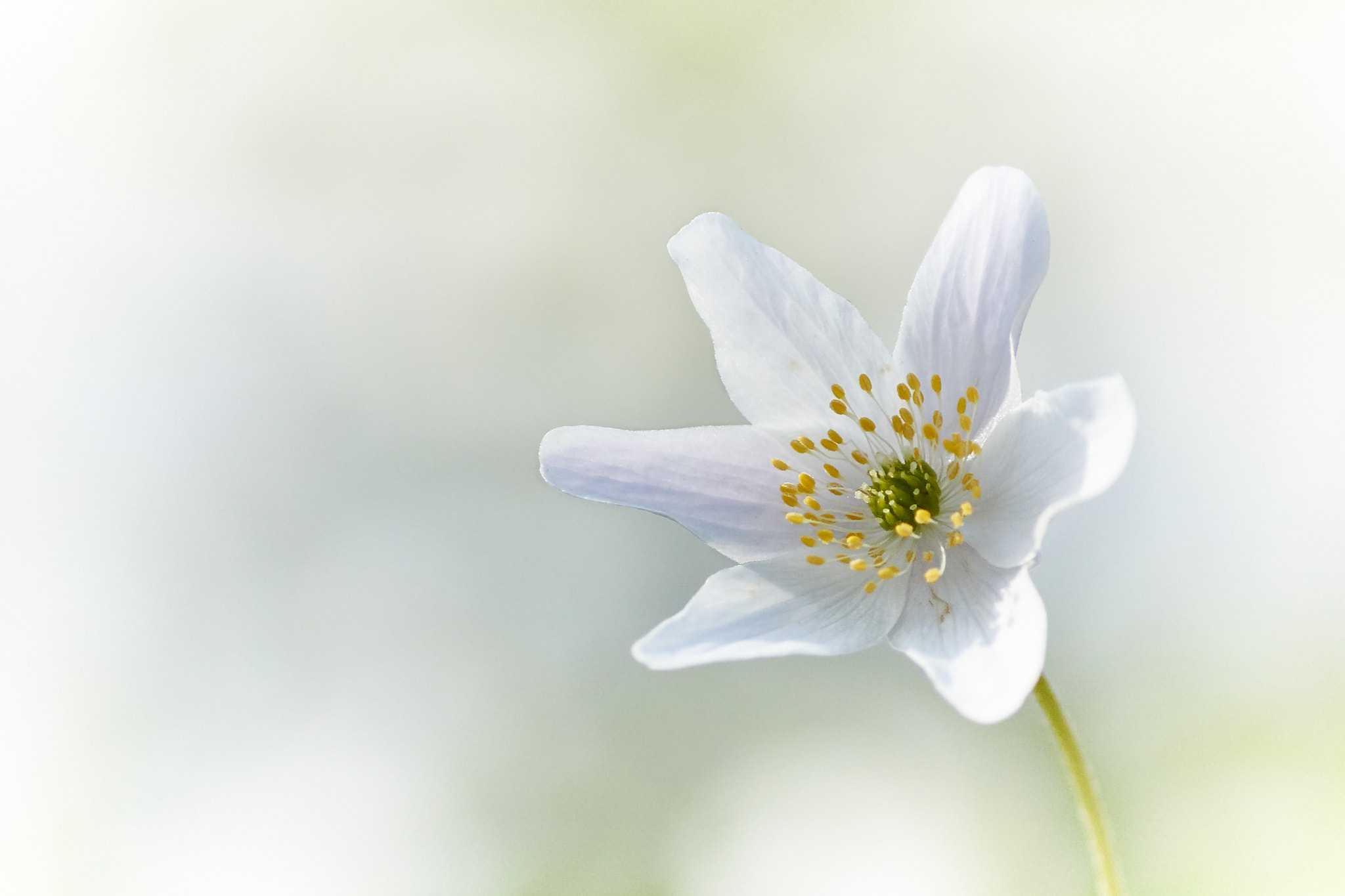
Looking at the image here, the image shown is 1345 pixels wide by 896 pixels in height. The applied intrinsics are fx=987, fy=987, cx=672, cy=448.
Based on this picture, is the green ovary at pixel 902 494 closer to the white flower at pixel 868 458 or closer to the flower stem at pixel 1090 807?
the white flower at pixel 868 458

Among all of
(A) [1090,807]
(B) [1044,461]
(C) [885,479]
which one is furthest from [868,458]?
(A) [1090,807]

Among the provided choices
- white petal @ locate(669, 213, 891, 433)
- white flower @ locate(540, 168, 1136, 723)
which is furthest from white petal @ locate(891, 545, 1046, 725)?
white petal @ locate(669, 213, 891, 433)

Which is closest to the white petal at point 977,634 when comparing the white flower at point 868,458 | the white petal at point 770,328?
Result: the white flower at point 868,458

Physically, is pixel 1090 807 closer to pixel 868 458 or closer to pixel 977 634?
pixel 977 634

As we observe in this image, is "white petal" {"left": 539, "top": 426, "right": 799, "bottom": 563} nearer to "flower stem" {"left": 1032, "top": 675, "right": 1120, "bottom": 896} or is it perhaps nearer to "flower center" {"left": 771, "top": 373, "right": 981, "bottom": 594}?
"flower center" {"left": 771, "top": 373, "right": 981, "bottom": 594}

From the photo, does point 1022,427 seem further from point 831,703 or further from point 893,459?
point 831,703

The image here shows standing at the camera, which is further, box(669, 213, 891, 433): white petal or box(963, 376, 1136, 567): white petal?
box(669, 213, 891, 433): white petal
